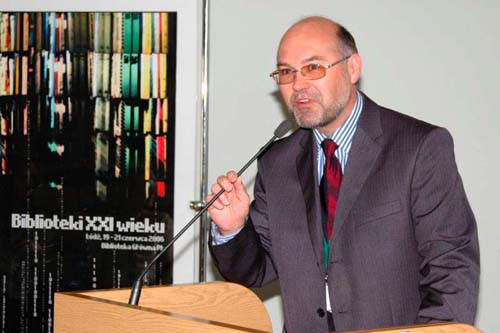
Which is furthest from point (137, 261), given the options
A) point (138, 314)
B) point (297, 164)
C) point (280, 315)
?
point (138, 314)

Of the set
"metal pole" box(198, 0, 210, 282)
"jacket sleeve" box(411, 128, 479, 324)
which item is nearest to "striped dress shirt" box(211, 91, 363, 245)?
"jacket sleeve" box(411, 128, 479, 324)

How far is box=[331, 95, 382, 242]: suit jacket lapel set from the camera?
2.25 metres

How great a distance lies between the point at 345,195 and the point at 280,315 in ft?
5.44

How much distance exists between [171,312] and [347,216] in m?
0.65

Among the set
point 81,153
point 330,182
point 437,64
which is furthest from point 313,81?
point 81,153

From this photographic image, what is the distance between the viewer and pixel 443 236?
6.82 ft

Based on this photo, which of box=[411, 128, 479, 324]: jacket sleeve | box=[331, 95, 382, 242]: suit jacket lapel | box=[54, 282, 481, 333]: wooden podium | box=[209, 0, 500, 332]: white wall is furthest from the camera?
box=[209, 0, 500, 332]: white wall

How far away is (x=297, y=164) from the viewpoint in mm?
2520

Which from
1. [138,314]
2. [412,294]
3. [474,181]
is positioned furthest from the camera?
[474,181]

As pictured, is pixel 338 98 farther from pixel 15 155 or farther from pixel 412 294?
pixel 15 155

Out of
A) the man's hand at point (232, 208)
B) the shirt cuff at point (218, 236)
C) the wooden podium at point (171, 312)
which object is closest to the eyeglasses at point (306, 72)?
the man's hand at point (232, 208)

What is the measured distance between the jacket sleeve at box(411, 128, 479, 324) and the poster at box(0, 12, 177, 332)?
1.83 metres

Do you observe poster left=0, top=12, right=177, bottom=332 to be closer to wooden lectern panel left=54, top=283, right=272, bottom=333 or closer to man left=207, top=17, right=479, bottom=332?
man left=207, top=17, right=479, bottom=332

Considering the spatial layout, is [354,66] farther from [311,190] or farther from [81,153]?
[81,153]
